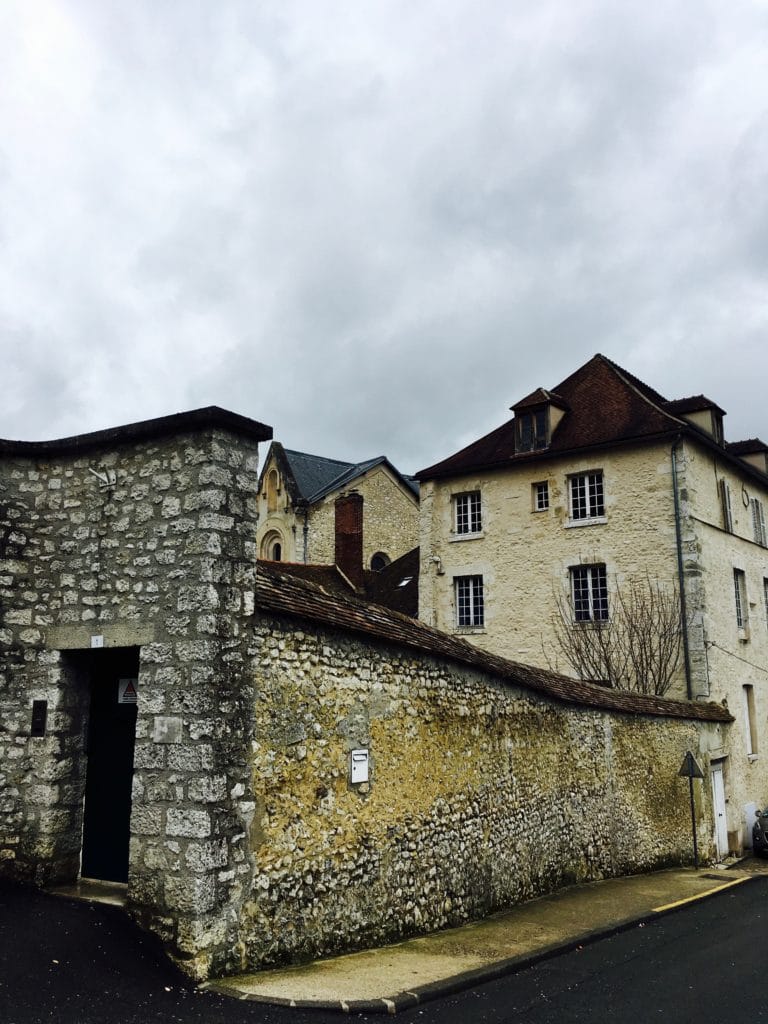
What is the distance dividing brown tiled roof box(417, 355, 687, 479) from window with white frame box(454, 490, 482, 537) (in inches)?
28.7

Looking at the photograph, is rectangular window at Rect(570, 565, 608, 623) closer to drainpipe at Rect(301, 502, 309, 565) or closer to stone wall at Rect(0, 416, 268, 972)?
drainpipe at Rect(301, 502, 309, 565)

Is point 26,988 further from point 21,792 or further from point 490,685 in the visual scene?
point 490,685

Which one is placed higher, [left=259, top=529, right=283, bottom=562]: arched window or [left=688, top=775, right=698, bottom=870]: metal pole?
[left=259, top=529, right=283, bottom=562]: arched window

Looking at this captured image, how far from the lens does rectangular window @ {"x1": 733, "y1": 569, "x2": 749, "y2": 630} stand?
20.7 m

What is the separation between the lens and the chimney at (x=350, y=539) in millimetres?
26859

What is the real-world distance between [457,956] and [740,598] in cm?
1635

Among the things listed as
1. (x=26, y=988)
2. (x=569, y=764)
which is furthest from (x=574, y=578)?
(x=26, y=988)

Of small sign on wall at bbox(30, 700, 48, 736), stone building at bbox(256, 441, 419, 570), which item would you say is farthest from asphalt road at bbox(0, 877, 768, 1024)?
stone building at bbox(256, 441, 419, 570)

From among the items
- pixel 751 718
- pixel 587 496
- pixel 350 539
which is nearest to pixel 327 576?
pixel 350 539

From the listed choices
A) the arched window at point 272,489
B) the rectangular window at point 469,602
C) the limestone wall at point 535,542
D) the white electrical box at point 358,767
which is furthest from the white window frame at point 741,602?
the arched window at point 272,489

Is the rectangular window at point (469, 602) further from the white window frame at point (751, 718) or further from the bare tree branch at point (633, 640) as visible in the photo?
the white window frame at point (751, 718)

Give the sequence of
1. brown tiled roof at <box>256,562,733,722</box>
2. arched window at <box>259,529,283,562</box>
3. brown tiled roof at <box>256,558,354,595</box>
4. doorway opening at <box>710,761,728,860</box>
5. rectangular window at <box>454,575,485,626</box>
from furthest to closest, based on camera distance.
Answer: arched window at <box>259,529,283,562</box>, brown tiled roof at <box>256,558,354,595</box>, rectangular window at <box>454,575,485,626</box>, doorway opening at <box>710,761,728,860</box>, brown tiled roof at <box>256,562,733,722</box>

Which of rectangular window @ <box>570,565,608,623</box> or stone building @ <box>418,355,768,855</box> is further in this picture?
rectangular window @ <box>570,565,608,623</box>

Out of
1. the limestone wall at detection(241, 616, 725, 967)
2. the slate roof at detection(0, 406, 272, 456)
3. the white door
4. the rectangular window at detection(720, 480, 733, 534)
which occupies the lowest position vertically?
the white door
